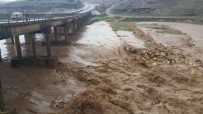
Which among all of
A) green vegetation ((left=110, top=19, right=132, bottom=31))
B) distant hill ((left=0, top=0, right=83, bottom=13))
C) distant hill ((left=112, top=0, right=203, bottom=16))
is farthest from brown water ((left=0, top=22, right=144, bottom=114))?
distant hill ((left=0, top=0, right=83, bottom=13))

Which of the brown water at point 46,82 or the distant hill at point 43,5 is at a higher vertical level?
the brown water at point 46,82

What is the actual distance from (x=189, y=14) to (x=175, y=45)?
199 ft

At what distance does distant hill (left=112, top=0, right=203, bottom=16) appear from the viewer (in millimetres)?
109938

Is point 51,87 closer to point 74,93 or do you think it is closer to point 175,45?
point 74,93

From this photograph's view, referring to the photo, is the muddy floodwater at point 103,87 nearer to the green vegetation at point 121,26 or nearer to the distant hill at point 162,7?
the green vegetation at point 121,26

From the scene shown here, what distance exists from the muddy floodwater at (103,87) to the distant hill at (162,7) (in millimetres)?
79452

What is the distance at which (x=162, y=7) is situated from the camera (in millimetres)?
123375

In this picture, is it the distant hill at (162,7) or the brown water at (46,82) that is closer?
the brown water at (46,82)

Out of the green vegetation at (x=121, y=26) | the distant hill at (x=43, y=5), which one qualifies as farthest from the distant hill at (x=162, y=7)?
the green vegetation at (x=121, y=26)

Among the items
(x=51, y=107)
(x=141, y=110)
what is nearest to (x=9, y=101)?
(x=51, y=107)

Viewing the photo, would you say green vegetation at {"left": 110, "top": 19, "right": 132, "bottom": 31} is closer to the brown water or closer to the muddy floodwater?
the brown water

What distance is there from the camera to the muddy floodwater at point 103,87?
790 inches

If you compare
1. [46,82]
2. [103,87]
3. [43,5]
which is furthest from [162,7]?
[103,87]

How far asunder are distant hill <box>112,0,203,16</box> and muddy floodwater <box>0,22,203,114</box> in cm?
7945
